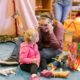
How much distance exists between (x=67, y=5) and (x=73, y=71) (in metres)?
2.13

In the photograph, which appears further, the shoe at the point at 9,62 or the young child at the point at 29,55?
the shoe at the point at 9,62

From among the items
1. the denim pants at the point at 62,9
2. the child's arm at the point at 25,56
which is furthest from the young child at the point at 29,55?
the denim pants at the point at 62,9

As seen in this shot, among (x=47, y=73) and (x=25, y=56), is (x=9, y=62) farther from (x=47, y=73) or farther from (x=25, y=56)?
(x=47, y=73)

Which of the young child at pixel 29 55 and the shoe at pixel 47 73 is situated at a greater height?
the young child at pixel 29 55

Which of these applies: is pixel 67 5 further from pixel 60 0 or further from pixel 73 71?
pixel 73 71

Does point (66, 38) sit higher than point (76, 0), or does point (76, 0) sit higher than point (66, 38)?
point (76, 0)

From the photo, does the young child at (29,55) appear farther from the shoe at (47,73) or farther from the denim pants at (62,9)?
the denim pants at (62,9)

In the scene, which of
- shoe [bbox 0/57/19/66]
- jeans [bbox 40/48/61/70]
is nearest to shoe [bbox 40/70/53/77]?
jeans [bbox 40/48/61/70]

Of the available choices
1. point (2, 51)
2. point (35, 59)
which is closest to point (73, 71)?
point (35, 59)

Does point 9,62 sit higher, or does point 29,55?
point 29,55

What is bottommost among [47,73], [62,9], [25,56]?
[47,73]

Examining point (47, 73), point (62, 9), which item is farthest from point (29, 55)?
point (62, 9)

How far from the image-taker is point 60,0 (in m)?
4.11

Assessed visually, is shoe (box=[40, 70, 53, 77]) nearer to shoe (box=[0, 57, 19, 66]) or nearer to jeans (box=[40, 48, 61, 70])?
jeans (box=[40, 48, 61, 70])
